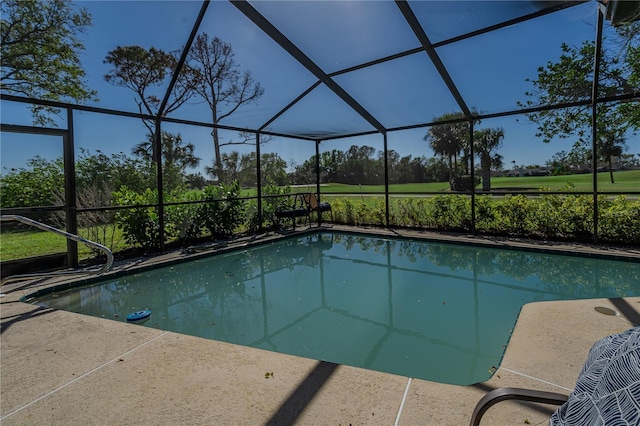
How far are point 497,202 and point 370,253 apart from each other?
9.95 feet

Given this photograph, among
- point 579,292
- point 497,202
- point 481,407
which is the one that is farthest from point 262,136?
point 481,407

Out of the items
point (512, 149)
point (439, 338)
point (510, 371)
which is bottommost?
point (439, 338)

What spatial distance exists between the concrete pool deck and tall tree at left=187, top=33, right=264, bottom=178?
4.74 m

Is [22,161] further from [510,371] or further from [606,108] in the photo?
[606,108]

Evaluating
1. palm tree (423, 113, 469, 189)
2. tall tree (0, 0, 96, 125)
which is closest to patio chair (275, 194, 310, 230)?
palm tree (423, 113, 469, 189)

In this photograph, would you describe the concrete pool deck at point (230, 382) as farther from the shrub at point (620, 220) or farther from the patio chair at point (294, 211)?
the patio chair at point (294, 211)

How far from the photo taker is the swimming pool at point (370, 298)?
9.00 ft

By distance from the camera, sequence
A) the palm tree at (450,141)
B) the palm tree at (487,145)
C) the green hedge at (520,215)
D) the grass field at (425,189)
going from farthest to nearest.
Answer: the palm tree at (450,141) → the palm tree at (487,145) → the green hedge at (520,215) → the grass field at (425,189)

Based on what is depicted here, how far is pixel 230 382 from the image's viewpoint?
1.85 m

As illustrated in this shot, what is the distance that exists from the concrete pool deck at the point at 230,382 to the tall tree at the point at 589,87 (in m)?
4.75

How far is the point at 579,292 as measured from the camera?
3943 mm

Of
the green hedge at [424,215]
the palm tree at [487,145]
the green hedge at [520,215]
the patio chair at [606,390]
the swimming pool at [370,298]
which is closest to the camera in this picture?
the patio chair at [606,390]

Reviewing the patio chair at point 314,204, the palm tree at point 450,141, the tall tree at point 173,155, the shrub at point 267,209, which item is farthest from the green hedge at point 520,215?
the tall tree at point 173,155

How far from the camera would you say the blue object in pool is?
329 centimetres
